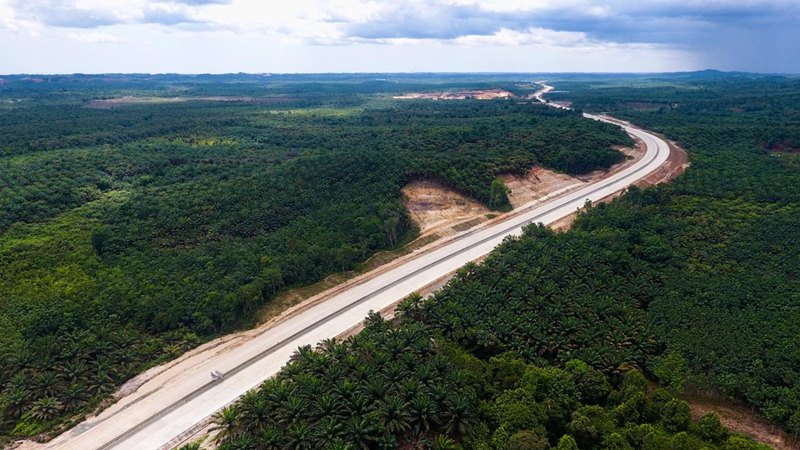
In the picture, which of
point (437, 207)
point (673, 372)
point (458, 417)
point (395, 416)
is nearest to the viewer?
point (395, 416)

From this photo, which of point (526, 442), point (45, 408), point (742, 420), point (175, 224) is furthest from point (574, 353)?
point (175, 224)

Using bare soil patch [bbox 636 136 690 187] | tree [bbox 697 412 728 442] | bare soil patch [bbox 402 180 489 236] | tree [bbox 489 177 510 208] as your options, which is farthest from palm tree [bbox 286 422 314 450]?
bare soil patch [bbox 636 136 690 187]

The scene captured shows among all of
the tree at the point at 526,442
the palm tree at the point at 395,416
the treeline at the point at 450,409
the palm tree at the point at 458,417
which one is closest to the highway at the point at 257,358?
the treeline at the point at 450,409

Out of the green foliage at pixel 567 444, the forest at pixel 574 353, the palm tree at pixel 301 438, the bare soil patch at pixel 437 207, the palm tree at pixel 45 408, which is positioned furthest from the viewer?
the bare soil patch at pixel 437 207

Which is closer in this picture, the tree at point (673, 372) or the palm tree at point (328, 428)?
the palm tree at point (328, 428)

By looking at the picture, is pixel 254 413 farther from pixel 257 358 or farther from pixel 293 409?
pixel 257 358

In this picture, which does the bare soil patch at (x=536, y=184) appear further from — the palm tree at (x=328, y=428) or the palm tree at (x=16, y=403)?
the palm tree at (x=16, y=403)
